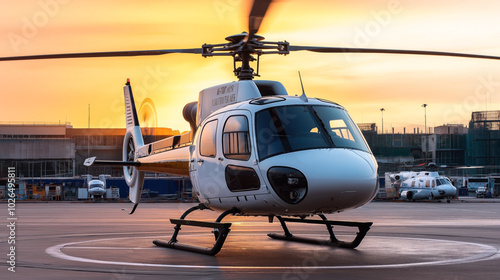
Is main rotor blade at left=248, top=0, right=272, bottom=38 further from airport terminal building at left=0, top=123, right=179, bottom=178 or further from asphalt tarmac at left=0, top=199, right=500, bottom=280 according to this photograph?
airport terminal building at left=0, top=123, right=179, bottom=178

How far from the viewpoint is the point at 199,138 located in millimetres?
13695

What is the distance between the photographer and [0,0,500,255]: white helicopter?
1085cm

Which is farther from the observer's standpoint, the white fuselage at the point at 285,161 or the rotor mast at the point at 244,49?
the rotor mast at the point at 244,49

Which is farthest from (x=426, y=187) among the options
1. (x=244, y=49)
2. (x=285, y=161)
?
(x=285, y=161)

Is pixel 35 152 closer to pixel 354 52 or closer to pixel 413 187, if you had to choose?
pixel 413 187

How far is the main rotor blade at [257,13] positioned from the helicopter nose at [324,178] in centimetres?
220

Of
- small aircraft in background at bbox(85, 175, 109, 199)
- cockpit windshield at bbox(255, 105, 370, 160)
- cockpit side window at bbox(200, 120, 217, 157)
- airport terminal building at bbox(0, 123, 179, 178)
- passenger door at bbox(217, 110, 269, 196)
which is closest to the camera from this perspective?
cockpit windshield at bbox(255, 105, 370, 160)

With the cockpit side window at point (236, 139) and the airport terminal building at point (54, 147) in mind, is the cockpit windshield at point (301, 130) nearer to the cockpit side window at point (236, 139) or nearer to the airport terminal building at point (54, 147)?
the cockpit side window at point (236, 139)

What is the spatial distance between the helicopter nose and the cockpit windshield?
235 mm

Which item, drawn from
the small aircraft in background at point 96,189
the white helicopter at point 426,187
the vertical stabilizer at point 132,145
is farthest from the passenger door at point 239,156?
the small aircraft in background at point 96,189

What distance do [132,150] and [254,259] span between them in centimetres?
1015

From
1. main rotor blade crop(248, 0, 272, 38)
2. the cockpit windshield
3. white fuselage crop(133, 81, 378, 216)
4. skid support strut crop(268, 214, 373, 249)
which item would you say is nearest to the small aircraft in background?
skid support strut crop(268, 214, 373, 249)

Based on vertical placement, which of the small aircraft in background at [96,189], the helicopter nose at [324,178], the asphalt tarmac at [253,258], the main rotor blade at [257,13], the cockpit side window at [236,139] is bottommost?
the small aircraft in background at [96,189]

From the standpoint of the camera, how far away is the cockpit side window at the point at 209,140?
42.4 feet
